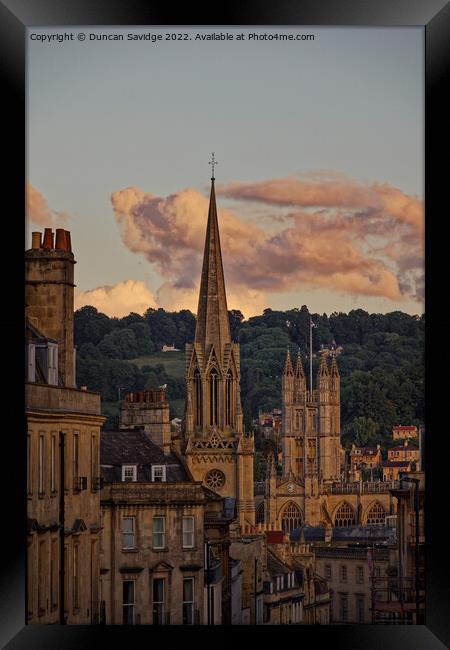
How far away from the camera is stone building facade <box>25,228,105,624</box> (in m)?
19.1

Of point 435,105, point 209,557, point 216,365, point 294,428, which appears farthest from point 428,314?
point 294,428

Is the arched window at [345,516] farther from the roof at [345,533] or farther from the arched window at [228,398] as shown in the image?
the arched window at [228,398]

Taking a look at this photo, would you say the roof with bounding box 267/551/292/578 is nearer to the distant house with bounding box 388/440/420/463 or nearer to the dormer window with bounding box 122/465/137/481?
the distant house with bounding box 388/440/420/463

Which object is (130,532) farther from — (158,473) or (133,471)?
(158,473)

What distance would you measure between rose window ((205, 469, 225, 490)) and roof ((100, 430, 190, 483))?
275 centimetres

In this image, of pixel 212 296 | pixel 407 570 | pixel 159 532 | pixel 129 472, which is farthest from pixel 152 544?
pixel 407 570

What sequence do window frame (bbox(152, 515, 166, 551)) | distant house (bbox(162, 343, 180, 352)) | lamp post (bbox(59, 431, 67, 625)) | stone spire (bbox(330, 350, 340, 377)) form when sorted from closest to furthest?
lamp post (bbox(59, 431, 67, 625)) < window frame (bbox(152, 515, 166, 551)) < distant house (bbox(162, 343, 180, 352)) < stone spire (bbox(330, 350, 340, 377))

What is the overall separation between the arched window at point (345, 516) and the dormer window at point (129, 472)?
7385 millimetres

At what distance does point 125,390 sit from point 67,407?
322 cm

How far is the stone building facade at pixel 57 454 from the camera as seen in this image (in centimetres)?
1911

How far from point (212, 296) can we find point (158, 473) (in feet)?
14.4

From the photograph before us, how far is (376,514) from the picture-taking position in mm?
32281

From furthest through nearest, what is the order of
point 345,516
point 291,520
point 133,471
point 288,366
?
point 291,520 < point 345,516 < point 288,366 < point 133,471

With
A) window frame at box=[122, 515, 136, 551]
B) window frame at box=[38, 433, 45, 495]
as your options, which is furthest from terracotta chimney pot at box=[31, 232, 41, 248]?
window frame at box=[122, 515, 136, 551]
